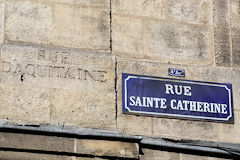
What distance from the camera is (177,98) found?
684 cm

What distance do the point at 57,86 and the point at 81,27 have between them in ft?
1.96

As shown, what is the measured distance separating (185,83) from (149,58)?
0.38 meters

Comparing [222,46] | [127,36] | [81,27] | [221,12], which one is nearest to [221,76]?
[222,46]

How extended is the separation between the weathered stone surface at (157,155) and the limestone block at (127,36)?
2.87 ft

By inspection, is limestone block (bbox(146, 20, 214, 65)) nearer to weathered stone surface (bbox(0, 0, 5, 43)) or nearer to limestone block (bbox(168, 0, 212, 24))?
limestone block (bbox(168, 0, 212, 24))

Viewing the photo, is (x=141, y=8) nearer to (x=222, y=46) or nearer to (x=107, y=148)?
(x=222, y=46)

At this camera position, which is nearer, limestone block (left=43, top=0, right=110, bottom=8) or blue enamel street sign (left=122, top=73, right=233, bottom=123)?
blue enamel street sign (left=122, top=73, right=233, bottom=123)

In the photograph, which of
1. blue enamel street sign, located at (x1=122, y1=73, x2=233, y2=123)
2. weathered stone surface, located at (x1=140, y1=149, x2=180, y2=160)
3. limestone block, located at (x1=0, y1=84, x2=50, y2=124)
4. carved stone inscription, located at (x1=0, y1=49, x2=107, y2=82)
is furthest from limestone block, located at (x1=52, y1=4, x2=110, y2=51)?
weathered stone surface, located at (x1=140, y1=149, x2=180, y2=160)

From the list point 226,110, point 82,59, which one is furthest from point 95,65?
point 226,110

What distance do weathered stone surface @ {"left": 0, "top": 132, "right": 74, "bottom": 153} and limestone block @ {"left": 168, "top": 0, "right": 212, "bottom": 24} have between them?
1621mm

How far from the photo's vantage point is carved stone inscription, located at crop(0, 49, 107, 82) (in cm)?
651

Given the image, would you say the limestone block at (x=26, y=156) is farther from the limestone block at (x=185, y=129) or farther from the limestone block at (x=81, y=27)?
the limestone block at (x=81, y=27)

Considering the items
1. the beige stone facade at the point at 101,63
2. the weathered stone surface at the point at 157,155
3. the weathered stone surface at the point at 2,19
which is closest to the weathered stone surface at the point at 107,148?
the beige stone facade at the point at 101,63

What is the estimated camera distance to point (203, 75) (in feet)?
23.1
